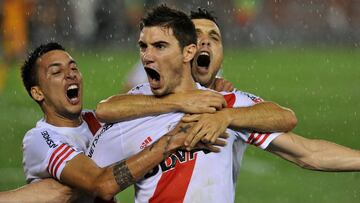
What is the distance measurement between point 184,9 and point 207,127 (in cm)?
1748

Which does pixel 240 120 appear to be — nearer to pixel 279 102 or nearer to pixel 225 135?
pixel 225 135

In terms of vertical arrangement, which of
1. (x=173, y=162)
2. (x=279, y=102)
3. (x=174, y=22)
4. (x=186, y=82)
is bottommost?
(x=279, y=102)

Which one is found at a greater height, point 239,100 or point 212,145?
point 239,100

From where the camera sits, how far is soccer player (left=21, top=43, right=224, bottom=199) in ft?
15.9

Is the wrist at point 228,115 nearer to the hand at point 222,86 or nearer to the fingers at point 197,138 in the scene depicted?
the fingers at point 197,138

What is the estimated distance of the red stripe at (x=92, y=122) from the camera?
5.79 m

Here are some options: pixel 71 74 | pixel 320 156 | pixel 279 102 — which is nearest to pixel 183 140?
pixel 320 156

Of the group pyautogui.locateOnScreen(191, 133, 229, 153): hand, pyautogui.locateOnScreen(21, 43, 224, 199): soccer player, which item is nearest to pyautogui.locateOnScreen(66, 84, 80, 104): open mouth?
pyautogui.locateOnScreen(21, 43, 224, 199): soccer player

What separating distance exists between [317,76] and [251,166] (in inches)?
341

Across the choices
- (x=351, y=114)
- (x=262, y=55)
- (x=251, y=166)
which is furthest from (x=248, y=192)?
(x=262, y=55)

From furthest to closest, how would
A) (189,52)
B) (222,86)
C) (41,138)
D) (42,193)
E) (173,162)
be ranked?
(222,86)
(41,138)
(42,193)
(189,52)
(173,162)

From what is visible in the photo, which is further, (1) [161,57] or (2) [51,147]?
(2) [51,147]

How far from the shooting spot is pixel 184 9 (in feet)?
72.7

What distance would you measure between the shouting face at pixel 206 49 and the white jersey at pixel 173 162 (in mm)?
885
